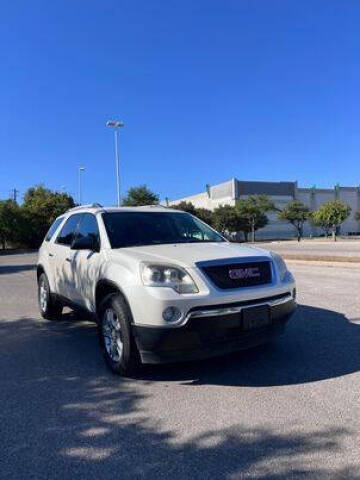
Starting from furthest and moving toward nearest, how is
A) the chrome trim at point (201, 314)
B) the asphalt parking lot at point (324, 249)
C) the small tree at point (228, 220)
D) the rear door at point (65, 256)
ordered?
1. the small tree at point (228, 220)
2. the asphalt parking lot at point (324, 249)
3. the rear door at point (65, 256)
4. the chrome trim at point (201, 314)

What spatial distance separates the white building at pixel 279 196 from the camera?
8981cm

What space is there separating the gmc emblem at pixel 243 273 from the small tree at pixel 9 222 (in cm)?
4461

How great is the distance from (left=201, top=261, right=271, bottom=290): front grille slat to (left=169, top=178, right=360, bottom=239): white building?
82.6 m

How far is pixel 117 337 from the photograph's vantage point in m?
4.76

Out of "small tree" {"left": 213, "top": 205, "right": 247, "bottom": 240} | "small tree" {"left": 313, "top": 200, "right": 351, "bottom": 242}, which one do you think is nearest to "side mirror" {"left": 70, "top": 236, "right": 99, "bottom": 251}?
"small tree" {"left": 313, "top": 200, "right": 351, "bottom": 242}

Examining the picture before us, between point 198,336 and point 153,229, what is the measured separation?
1972 millimetres

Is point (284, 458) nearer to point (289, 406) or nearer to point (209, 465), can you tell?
point (209, 465)

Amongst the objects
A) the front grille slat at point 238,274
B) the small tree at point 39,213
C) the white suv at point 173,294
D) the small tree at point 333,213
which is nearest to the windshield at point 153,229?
the white suv at point 173,294

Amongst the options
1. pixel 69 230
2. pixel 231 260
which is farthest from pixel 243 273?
pixel 69 230

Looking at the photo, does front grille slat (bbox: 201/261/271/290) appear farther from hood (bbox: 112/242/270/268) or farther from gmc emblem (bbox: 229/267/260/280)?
hood (bbox: 112/242/270/268)

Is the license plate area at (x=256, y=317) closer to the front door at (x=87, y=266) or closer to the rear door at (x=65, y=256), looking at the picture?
the front door at (x=87, y=266)

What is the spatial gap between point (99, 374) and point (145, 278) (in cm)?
131

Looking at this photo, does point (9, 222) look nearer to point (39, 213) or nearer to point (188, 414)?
point (39, 213)

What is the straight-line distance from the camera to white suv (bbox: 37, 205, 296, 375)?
4227 millimetres
